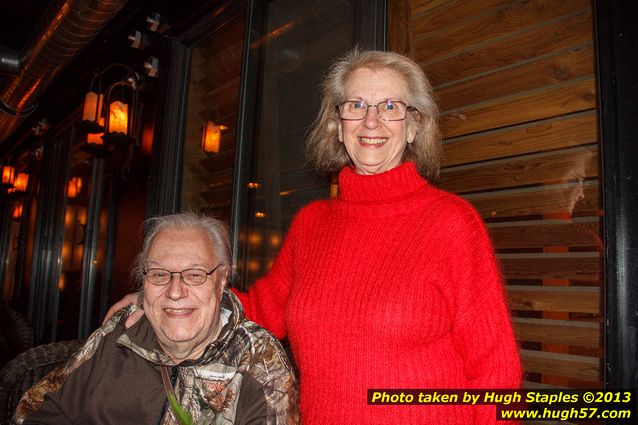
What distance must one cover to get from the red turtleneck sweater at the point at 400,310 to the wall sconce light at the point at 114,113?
3.52 metres

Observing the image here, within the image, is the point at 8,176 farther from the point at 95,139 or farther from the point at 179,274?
the point at 179,274

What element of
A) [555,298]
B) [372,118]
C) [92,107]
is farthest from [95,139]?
[555,298]

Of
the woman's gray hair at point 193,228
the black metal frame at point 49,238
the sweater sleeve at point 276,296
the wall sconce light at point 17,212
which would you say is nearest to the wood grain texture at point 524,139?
the sweater sleeve at point 276,296

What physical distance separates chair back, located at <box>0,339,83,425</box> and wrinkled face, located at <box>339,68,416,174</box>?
56.4 inches

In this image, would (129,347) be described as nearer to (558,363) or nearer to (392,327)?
(392,327)

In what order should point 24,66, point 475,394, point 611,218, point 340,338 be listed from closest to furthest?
point 475,394, point 340,338, point 611,218, point 24,66

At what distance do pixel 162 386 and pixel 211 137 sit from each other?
2.69m

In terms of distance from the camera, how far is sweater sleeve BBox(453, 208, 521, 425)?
1113mm

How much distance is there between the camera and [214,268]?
5.41ft

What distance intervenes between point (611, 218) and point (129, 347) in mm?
1600

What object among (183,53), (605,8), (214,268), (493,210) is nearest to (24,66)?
(183,53)

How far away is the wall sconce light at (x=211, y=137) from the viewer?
3.85m

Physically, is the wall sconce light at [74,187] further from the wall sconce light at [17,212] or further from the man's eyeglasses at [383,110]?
the man's eyeglasses at [383,110]

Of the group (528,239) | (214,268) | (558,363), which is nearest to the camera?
(214,268)
